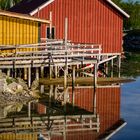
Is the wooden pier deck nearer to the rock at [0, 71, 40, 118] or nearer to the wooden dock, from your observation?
the wooden dock

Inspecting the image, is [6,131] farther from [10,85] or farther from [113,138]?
[10,85]

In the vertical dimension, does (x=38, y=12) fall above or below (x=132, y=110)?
above

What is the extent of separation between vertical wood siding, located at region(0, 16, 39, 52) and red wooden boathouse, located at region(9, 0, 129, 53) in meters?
6.41

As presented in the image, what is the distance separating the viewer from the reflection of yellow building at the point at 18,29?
33844mm

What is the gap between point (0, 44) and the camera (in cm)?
3378

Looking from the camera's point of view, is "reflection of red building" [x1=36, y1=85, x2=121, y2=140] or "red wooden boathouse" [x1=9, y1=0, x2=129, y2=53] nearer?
"reflection of red building" [x1=36, y1=85, x2=121, y2=140]

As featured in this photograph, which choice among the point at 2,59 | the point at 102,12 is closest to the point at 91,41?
the point at 102,12

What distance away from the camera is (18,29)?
34.9 meters

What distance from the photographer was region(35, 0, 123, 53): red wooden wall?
4375 centimetres

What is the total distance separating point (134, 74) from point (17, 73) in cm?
1386

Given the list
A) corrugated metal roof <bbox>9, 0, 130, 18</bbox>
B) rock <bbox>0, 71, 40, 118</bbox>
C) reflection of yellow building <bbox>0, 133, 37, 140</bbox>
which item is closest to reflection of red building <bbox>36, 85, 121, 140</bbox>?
reflection of yellow building <bbox>0, 133, 37, 140</bbox>

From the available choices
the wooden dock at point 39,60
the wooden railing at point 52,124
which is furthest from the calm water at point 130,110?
the wooden dock at point 39,60

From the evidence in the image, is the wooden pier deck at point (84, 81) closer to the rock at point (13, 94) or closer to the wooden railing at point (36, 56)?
the wooden railing at point (36, 56)

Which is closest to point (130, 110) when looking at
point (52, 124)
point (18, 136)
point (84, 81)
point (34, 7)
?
point (52, 124)
